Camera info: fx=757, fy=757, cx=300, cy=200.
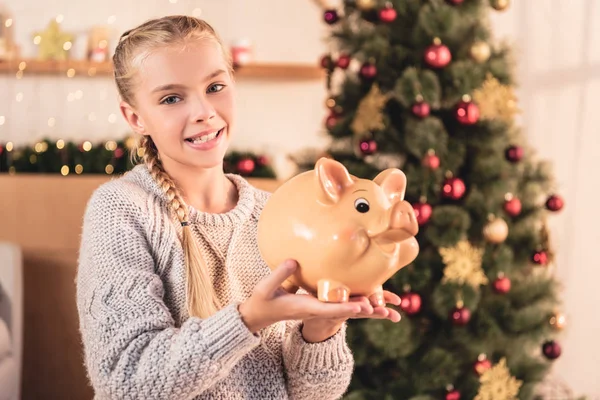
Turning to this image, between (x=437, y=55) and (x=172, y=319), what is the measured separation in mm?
1475

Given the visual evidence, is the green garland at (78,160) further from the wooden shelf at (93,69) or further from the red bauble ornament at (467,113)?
the red bauble ornament at (467,113)

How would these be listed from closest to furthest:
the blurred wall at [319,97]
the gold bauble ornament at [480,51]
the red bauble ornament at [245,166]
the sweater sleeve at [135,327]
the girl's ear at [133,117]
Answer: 1. the sweater sleeve at [135,327]
2. the girl's ear at [133,117]
3. the gold bauble ornament at [480,51]
4. the blurred wall at [319,97]
5. the red bauble ornament at [245,166]

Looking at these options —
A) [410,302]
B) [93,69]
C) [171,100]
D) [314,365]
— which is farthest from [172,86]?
[93,69]

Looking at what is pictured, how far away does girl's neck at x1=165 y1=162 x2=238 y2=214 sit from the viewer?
4.60 feet

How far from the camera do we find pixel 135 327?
118 cm

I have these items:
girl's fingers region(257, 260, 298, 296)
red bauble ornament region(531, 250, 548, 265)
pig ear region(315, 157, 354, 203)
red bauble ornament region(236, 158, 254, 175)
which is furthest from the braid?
red bauble ornament region(236, 158, 254, 175)

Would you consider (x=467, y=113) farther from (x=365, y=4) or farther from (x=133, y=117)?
(x=133, y=117)

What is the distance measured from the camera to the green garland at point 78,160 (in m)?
3.60

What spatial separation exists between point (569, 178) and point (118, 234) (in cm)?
266

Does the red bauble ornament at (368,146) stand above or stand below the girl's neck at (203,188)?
below

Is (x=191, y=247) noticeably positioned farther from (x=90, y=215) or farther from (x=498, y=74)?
(x=498, y=74)

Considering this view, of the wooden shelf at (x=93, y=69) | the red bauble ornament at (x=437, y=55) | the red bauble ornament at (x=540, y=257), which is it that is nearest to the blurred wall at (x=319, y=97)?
the wooden shelf at (x=93, y=69)

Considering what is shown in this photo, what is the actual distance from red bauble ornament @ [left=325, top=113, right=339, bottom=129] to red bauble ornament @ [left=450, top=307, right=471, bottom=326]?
2.41 feet

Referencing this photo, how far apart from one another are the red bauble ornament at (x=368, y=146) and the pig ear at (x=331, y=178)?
4.51ft
